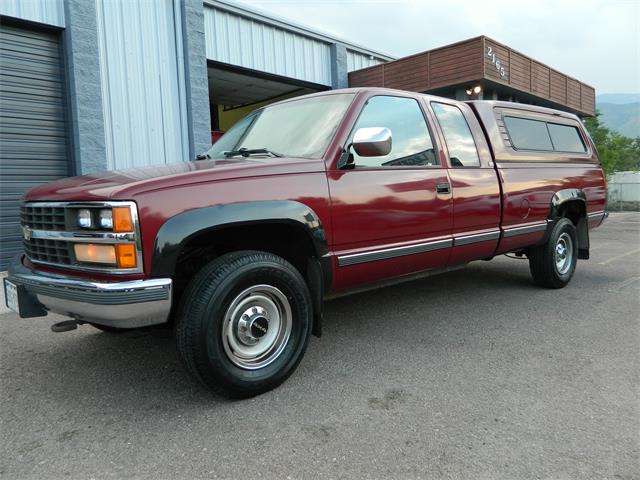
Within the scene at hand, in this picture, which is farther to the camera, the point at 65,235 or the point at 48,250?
the point at 48,250

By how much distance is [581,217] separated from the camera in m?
5.59

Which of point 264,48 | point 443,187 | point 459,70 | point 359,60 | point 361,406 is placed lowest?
point 361,406

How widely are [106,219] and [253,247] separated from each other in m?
0.97

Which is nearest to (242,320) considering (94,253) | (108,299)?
(108,299)

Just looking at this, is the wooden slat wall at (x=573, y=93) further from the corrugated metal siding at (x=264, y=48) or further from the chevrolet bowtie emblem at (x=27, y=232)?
the chevrolet bowtie emblem at (x=27, y=232)

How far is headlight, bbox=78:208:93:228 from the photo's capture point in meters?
2.42

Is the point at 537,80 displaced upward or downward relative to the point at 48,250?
upward

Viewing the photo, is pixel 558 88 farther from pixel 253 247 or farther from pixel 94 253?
pixel 94 253

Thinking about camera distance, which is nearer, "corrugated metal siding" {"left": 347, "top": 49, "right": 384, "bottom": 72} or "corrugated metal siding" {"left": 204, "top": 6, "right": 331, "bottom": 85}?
"corrugated metal siding" {"left": 204, "top": 6, "right": 331, "bottom": 85}

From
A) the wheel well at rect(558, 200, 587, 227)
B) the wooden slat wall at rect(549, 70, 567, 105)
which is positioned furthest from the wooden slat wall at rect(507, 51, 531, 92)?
the wheel well at rect(558, 200, 587, 227)

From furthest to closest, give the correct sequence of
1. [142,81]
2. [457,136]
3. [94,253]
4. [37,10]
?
[142,81] < [37,10] < [457,136] < [94,253]

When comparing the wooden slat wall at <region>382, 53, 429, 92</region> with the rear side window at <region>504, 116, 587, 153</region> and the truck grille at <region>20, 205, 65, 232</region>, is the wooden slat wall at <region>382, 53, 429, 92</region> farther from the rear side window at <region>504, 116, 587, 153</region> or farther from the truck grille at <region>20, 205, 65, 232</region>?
the truck grille at <region>20, 205, 65, 232</region>

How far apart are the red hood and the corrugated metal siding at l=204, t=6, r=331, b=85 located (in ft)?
25.8

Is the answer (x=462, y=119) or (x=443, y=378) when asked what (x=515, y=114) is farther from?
(x=443, y=378)
